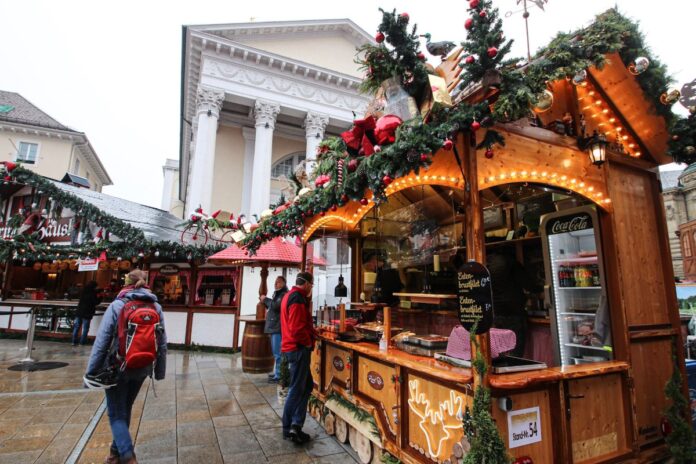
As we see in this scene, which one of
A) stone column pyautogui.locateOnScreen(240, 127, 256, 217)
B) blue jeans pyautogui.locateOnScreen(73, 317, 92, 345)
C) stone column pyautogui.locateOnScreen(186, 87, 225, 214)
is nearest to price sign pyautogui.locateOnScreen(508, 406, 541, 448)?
blue jeans pyautogui.locateOnScreen(73, 317, 92, 345)

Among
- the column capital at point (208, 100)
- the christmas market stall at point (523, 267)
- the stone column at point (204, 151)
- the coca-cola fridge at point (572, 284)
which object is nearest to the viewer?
the christmas market stall at point (523, 267)

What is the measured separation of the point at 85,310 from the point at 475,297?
12.8 meters

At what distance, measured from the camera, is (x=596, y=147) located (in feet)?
12.6

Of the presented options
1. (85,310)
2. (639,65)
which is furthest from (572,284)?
(85,310)

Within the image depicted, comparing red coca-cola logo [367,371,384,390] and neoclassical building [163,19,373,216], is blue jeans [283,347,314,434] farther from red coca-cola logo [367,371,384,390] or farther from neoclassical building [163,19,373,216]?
neoclassical building [163,19,373,216]

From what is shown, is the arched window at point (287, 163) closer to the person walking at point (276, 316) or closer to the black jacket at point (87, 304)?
the black jacket at point (87, 304)

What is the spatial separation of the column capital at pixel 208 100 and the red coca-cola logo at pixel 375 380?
18.3 metres

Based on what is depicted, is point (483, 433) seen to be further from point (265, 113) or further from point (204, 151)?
point (265, 113)

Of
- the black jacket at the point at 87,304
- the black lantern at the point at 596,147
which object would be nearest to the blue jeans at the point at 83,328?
the black jacket at the point at 87,304

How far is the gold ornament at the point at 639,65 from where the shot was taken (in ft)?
11.8

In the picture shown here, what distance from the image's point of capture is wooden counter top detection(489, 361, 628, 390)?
2.80 m

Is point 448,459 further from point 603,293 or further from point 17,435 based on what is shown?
point 17,435

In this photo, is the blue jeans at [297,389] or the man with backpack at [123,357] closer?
the man with backpack at [123,357]

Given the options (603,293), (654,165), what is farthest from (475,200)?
(654,165)
